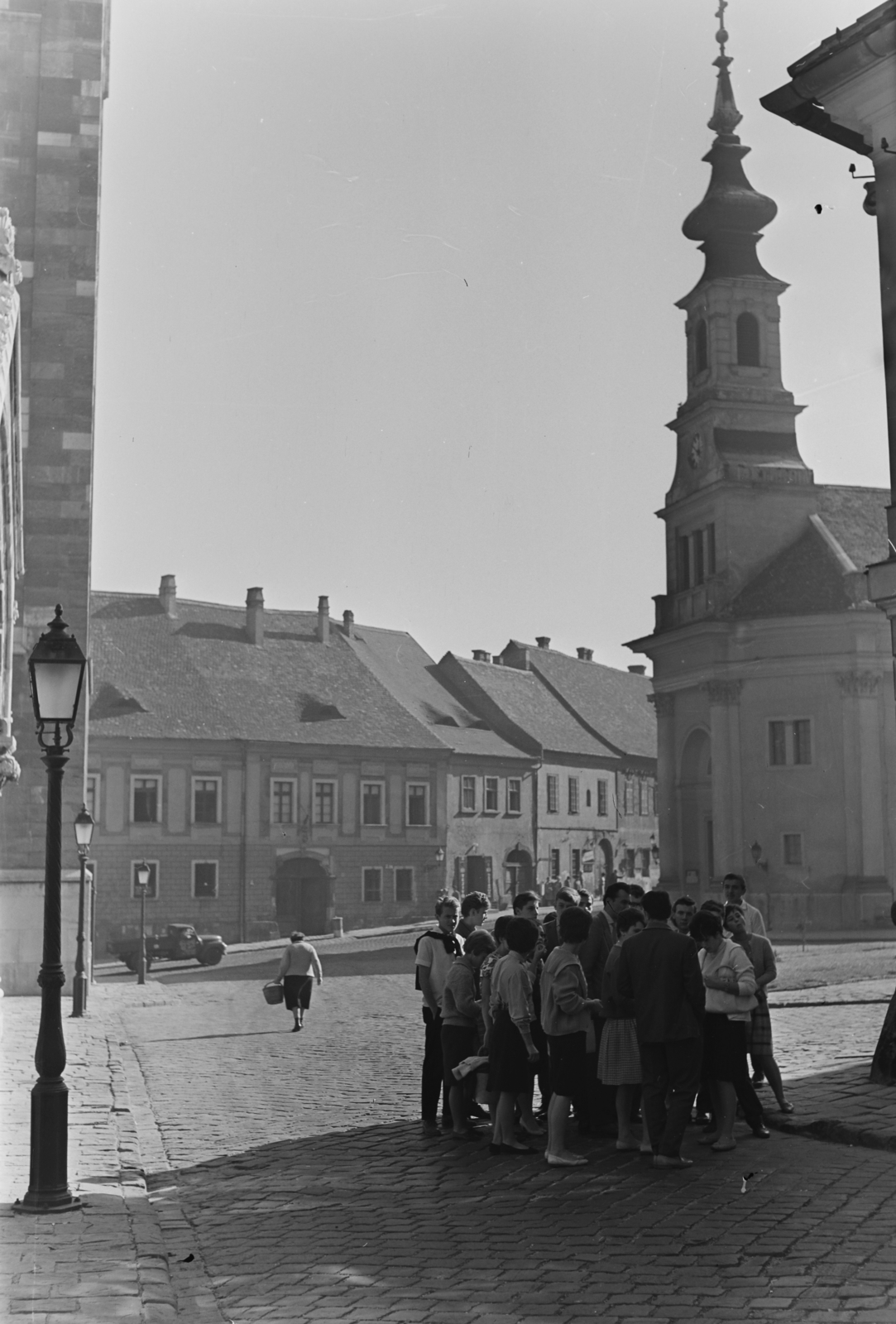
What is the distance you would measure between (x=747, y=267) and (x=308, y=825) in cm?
2538

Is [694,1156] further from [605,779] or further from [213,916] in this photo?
[605,779]

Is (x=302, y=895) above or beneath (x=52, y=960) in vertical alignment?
beneath

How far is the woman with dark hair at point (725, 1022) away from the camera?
1002 cm

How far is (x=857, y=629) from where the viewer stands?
4681cm

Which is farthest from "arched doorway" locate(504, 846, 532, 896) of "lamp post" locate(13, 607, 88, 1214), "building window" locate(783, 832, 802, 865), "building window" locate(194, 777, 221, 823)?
"lamp post" locate(13, 607, 88, 1214)

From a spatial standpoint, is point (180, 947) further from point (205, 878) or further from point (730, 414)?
point (730, 414)

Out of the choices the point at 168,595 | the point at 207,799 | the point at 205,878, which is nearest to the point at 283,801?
the point at 207,799

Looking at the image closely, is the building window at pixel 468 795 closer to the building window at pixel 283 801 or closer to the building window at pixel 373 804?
the building window at pixel 373 804

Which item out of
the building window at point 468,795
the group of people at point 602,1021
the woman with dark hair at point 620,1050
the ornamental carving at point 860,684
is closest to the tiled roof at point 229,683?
the building window at point 468,795

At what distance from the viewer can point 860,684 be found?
46.7 meters

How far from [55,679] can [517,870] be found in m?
52.7

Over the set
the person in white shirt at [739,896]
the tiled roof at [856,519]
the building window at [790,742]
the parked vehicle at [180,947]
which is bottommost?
the parked vehicle at [180,947]

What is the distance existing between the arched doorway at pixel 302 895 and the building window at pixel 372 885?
63.7 inches

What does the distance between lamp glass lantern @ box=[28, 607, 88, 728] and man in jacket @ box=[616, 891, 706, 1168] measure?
3.91 meters
